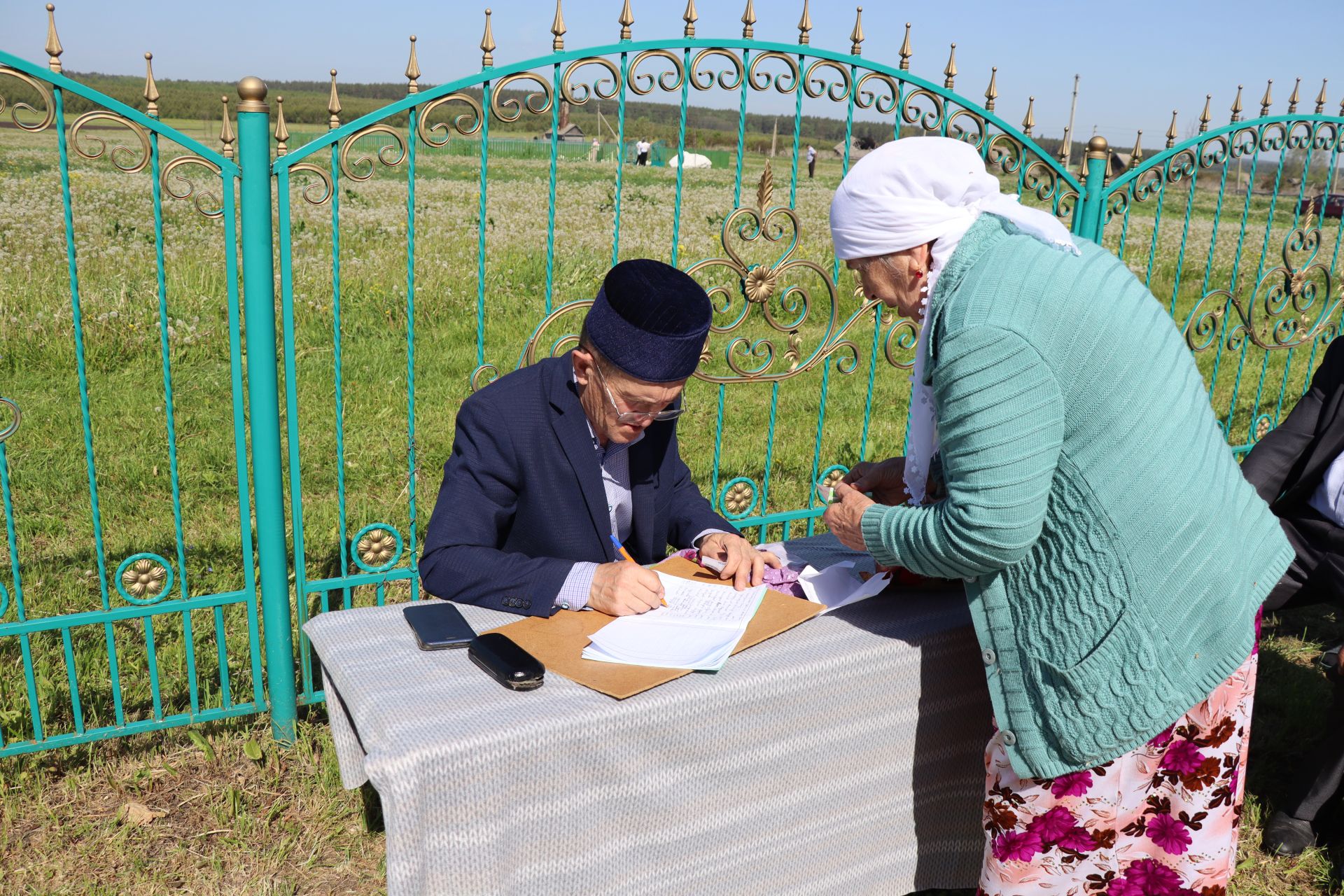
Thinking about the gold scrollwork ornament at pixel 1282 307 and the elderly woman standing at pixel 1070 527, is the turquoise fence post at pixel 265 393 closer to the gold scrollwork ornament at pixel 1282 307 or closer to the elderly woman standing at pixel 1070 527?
the elderly woman standing at pixel 1070 527

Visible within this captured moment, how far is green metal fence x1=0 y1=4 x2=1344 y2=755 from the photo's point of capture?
284 cm

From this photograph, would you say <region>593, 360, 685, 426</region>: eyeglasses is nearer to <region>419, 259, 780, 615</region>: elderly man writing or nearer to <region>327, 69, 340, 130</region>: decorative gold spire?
<region>419, 259, 780, 615</region>: elderly man writing

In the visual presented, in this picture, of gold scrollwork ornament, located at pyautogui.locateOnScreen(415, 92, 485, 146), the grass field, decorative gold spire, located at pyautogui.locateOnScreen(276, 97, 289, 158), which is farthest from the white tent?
decorative gold spire, located at pyautogui.locateOnScreen(276, 97, 289, 158)

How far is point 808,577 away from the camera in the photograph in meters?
2.60

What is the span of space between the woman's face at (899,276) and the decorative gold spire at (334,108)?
5.00 ft

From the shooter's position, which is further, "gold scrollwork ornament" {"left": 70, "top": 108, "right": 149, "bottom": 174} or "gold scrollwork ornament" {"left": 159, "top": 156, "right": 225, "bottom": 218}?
"gold scrollwork ornament" {"left": 159, "top": 156, "right": 225, "bottom": 218}

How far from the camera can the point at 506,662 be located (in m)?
2.04

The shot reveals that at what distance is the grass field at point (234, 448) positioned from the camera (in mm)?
2988

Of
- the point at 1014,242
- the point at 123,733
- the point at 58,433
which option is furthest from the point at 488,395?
the point at 58,433

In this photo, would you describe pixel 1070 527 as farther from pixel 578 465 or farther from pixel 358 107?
pixel 358 107

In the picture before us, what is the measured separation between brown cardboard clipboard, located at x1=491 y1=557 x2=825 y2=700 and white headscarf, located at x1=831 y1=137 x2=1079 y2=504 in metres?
0.67

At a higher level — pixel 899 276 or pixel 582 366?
pixel 899 276

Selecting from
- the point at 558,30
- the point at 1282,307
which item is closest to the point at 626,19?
the point at 558,30

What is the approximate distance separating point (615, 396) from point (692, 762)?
0.79 m
